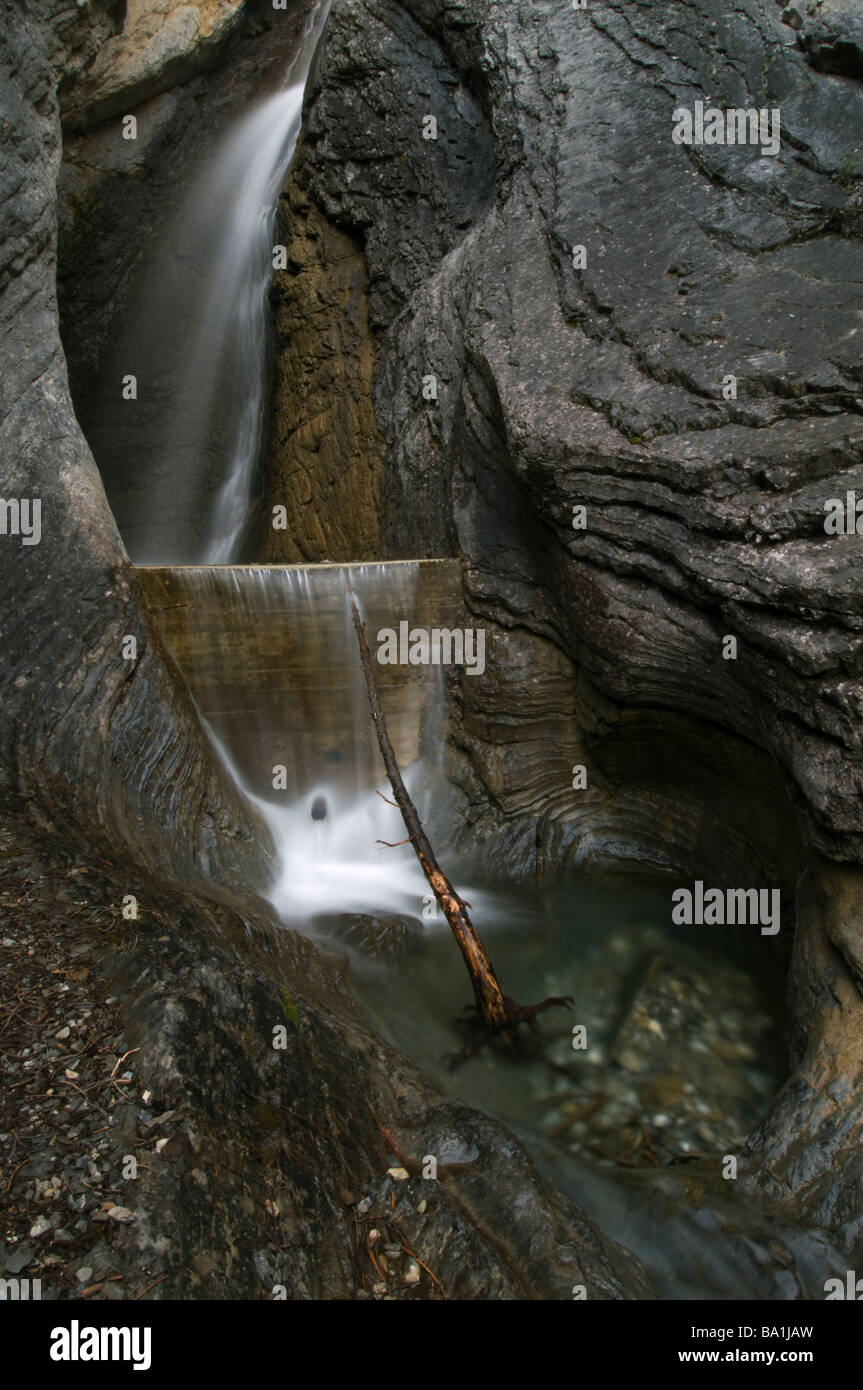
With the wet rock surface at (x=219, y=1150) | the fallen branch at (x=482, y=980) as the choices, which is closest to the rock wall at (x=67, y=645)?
the wet rock surface at (x=219, y=1150)

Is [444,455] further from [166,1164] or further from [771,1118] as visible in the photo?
[166,1164]

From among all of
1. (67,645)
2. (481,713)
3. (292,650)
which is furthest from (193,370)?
(481,713)

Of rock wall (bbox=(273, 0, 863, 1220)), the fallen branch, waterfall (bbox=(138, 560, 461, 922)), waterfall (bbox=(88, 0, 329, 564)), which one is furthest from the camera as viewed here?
waterfall (bbox=(88, 0, 329, 564))

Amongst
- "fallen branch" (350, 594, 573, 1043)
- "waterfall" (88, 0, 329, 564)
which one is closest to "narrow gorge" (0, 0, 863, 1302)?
"fallen branch" (350, 594, 573, 1043)

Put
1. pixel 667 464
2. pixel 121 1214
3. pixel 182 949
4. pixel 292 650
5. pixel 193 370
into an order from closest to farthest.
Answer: pixel 121 1214
pixel 182 949
pixel 667 464
pixel 292 650
pixel 193 370

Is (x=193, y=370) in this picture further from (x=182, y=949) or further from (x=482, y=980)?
(x=182, y=949)

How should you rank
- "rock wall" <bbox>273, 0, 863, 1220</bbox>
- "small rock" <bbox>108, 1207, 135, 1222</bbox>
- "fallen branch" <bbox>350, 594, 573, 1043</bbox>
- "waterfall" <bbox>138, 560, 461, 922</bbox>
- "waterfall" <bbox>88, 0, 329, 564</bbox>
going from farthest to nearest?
"waterfall" <bbox>88, 0, 329, 564</bbox> → "waterfall" <bbox>138, 560, 461, 922</bbox> → "fallen branch" <bbox>350, 594, 573, 1043</bbox> → "rock wall" <bbox>273, 0, 863, 1220</bbox> → "small rock" <bbox>108, 1207, 135, 1222</bbox>

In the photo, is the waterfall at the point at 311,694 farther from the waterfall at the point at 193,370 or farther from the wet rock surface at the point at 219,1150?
the waterfall at the point at 193,370

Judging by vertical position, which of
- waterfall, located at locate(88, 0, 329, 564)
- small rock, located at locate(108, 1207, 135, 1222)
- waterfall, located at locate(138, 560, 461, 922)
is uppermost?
waterfall, located at locate(88, 0, 329, 564)

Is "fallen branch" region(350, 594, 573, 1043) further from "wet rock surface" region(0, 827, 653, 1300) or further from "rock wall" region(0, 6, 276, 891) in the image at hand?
"rock wall" region(0, 6, 276, 891)

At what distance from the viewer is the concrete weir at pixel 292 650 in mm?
7789

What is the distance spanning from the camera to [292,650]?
802 centimetres

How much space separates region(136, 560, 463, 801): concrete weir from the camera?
7789 millimetres
